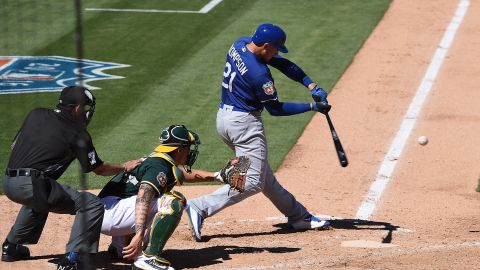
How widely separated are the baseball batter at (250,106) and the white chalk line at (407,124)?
1482 mm

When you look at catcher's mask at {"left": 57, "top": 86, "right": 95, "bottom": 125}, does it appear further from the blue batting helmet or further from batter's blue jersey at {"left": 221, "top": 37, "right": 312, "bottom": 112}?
the blue batting helmet

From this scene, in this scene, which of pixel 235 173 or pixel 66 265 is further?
pixel 235 173

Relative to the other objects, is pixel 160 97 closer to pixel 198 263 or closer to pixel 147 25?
pixel 147 25

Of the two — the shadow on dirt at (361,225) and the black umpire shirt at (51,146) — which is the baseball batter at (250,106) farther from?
the black umpire shirt at (51,146)

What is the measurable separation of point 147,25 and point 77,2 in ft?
40.1

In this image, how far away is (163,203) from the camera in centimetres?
787

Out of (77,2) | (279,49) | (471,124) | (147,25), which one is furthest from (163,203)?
(147,25)

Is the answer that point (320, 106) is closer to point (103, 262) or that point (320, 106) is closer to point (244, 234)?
point (244, 234)

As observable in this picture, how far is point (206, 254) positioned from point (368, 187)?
2845 millimetres

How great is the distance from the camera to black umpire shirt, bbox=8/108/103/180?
7.62 metres

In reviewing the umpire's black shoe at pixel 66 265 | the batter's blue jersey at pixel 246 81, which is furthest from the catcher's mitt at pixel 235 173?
the umpire's black shoe at pixel 66 265

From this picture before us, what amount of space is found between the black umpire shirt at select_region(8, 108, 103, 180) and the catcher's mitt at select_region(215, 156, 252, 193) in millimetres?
996

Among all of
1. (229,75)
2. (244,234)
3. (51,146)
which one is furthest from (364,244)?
(51,146)

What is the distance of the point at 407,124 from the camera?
42.5 ft
